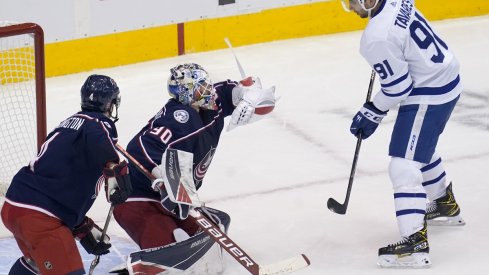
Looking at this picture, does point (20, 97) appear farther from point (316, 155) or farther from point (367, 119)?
point (367, 119)

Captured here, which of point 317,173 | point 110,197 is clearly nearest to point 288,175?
point 317,173

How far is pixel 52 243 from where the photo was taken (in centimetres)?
399

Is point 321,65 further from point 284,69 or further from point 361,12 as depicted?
point 361,12

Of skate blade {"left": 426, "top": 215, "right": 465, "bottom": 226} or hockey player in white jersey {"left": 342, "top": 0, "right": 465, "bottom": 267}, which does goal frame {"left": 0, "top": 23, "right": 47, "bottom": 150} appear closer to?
hockey player in white jersey {"left": 342, "top": 0, "right": 465, "bottom": 267}

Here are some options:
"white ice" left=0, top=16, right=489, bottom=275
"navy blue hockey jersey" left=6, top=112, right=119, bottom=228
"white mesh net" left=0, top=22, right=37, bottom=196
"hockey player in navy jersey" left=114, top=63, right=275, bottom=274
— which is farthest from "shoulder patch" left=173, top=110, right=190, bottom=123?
"white mesh net" left=0, top=22, right=37, bottom=196

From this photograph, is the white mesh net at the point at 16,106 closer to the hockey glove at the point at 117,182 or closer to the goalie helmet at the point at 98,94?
the goalie helmet at the point at 98,94

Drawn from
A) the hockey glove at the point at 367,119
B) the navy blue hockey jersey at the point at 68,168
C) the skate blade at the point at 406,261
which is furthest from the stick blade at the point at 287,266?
the navy blue hockey jersey at the point at 68,168

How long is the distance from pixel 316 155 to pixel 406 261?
1383 mm

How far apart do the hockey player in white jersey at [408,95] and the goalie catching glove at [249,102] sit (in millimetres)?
364

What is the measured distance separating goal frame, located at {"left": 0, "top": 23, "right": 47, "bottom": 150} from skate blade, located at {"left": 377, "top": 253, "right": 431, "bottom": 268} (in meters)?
1.56

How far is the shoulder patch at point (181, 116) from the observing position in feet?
14.4

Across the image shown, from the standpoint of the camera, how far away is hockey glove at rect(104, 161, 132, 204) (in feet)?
13.1

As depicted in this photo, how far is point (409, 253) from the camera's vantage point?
4504mm

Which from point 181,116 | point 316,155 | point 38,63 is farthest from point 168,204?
point 316,155
